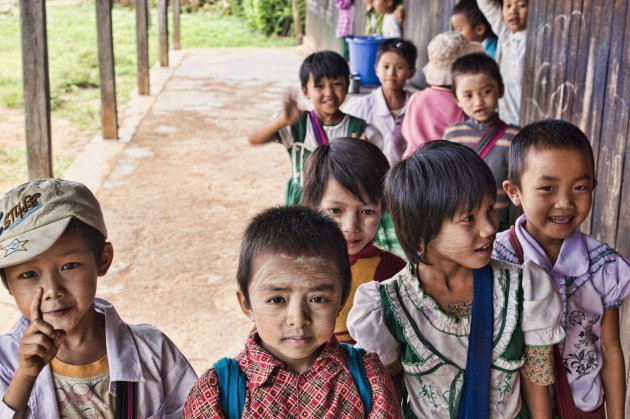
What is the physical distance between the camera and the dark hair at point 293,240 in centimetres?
162

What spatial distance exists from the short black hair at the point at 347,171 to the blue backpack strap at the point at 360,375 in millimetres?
760

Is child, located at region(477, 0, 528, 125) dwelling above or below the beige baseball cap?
above

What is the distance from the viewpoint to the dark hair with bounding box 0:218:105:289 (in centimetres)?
171

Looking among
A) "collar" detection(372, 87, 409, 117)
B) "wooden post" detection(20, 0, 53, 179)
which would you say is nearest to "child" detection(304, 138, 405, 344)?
"collar" detection(372, 87, 409, 117)

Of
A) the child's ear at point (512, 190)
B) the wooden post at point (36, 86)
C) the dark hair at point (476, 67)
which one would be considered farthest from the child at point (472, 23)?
the child's ear at point (512, 190)

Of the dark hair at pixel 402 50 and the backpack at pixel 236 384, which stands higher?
the dark hair at pixel 402 50

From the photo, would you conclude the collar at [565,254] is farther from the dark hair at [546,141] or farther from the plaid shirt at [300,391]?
the plaid shirt at [300,391]

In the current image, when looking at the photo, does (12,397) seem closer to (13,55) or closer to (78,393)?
(78,393)

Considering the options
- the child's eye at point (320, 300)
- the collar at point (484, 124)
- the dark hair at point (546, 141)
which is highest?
the dark hair at point (546, 141)

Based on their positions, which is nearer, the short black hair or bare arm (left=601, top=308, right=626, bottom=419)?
bare arm (left=601, top=308, right=626, bottom=419)

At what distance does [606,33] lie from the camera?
3186 millimetres

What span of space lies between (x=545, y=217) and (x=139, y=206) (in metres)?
4.55

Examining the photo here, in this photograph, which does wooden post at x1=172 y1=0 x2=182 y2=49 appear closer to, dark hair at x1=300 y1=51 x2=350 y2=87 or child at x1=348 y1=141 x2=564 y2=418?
dark hair at x1=300 y1=51 x2=350 y2=87

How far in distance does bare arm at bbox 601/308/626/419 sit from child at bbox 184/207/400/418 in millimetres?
789
